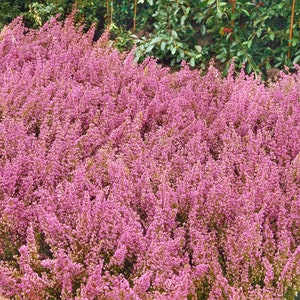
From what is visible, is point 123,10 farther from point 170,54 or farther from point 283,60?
point 283,60

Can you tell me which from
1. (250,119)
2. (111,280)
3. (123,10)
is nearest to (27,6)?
(123,10)

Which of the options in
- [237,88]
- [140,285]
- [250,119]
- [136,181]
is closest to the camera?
[140,285]

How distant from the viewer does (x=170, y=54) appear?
17.5 ft

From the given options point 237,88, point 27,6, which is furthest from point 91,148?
point 27,6

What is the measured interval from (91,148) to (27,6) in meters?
4.23

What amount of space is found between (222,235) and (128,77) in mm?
1966

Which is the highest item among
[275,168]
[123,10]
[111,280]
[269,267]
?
[123,10]

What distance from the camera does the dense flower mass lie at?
208 centimetres

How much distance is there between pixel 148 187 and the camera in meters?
2.51

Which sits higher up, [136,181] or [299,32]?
[299,32]

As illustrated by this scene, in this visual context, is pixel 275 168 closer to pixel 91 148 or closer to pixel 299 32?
pixel 91 148

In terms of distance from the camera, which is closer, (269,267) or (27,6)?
(269,267)

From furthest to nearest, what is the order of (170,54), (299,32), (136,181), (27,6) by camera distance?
(27,6), (170,54), (299,32), (136,181)

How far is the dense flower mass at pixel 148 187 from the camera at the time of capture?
208 centimetres
